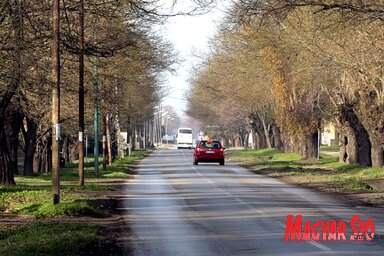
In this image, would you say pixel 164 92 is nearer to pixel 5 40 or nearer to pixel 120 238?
pixel 5 40

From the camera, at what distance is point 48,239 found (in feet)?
47.6

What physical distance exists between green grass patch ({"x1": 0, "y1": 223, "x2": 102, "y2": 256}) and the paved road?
83cm

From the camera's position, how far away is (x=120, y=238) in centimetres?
1582

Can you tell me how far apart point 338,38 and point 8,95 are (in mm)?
11898

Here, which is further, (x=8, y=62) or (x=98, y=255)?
(x=8, y=62)

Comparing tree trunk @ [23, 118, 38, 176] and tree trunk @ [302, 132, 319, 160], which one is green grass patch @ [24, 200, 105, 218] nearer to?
tree trunk @ [23, 118, 38, 176]

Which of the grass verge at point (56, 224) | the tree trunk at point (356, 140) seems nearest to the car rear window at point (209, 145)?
the tree trunk at point (356, 140)

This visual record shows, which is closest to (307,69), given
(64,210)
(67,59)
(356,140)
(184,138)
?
(356,140)

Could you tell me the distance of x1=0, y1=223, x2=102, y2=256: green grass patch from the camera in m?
13.3

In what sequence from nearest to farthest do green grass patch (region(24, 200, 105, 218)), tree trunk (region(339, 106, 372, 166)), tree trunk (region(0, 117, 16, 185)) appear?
green grass patch (region(24, 200, 105, 218)), tree trunk (region(0, 117, 16, 185)), tree trunk (region(339, 106, 372, 166))

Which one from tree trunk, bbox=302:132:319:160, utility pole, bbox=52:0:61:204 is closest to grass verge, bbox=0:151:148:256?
utility pole, bbox=52:0:61:204

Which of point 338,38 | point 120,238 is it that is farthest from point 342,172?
point 120,238

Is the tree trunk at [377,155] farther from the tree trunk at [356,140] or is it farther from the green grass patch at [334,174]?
the tree trunk at [356,140]

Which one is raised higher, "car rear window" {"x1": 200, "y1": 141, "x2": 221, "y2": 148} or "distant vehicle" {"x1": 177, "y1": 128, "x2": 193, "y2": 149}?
"distant vehicle" {"x1": 177, "y1": 128, "x2": 193, "y2": 149}
